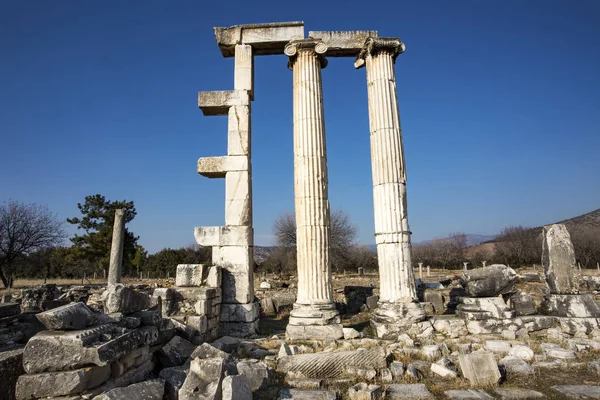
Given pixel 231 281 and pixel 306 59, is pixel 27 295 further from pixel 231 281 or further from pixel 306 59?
pixel 306 59

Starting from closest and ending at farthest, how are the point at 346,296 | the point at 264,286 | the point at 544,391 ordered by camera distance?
→ the point at 544,391 → the point at 346,296 → the point at 264,286

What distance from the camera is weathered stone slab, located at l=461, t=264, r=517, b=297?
8.59 m

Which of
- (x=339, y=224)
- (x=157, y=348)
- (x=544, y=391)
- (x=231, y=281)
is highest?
(x=339, y=224)

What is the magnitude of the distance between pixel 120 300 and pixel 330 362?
342cm

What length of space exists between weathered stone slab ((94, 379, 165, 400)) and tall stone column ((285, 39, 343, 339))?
169 inches

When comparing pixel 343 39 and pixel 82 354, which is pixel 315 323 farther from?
pixel 343 39

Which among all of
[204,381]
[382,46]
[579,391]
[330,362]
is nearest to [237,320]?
[330,362]

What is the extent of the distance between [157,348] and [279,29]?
8.61 meters

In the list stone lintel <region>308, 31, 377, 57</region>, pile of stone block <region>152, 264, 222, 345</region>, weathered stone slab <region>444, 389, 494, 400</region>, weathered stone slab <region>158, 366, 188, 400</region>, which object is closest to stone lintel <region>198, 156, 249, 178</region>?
pile of stone block <region>152, 264, 222, 345</region>

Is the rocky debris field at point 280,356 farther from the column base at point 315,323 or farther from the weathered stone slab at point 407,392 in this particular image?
the column base at point 315,323

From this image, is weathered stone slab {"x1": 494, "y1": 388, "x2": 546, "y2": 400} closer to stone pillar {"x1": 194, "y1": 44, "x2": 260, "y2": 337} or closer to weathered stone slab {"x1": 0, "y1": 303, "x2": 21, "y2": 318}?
stone pillar {"x1": 194, "y1": 44, "x2": 260, "y2": 337}

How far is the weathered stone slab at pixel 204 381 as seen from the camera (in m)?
4.00

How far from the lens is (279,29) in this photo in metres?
10.1

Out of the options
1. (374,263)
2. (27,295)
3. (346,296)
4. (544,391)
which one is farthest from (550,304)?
(374,263)
